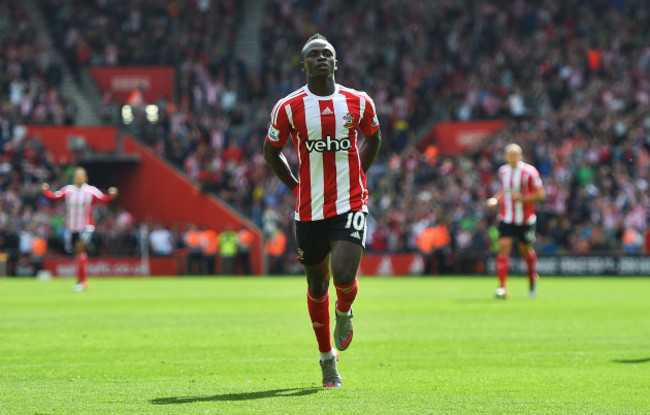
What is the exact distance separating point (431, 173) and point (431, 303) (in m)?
17.8

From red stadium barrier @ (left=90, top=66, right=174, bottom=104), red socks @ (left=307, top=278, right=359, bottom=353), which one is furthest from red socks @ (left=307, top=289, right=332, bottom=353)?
red stadium barrier @ (left=90, top=66, right=174, bottom=104)

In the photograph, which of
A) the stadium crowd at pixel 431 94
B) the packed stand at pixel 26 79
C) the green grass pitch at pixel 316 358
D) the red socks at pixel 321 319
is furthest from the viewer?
the packed stand at pixel 26 79

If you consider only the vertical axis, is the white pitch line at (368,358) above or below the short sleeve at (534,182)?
below

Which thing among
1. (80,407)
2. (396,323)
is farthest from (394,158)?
(80,407)

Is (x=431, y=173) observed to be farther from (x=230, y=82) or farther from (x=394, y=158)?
(x=230, y=82)

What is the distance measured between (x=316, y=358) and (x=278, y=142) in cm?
277

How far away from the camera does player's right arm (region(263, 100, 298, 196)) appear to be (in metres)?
8.58

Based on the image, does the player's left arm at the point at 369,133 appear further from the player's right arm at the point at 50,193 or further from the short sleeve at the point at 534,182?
the player's right arm at the point at 50,193

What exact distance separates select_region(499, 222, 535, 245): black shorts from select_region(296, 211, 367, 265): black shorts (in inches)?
455

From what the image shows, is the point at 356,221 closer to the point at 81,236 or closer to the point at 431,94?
the point at 81,236

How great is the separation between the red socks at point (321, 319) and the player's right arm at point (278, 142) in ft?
2.90

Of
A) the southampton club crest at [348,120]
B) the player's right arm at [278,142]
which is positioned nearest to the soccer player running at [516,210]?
the player's right arm at [278,142]

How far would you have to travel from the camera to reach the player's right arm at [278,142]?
8578 millimetres

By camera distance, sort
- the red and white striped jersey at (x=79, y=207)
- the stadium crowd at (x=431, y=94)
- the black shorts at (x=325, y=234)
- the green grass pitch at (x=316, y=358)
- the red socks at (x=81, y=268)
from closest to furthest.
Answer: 1. the green grass pitch at (x=316, y=358)
2. the black shorts at (x=325, y=234)
3. the red socks at (x=81, y=268)
4. the red and white striped jersey at (x=79, y=207)
5. the stadium crowd at (x=431, y=94)
